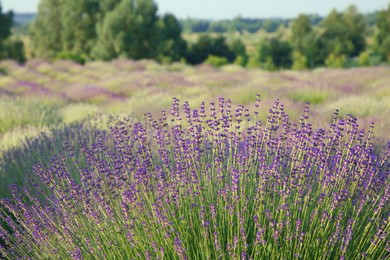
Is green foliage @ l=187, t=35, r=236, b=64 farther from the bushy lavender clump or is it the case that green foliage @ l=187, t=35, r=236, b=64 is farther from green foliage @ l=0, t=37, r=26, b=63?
the bushy lavender clump

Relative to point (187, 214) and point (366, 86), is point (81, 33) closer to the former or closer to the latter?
point (366, 86)

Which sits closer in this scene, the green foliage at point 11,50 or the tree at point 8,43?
the tree at point 8,43

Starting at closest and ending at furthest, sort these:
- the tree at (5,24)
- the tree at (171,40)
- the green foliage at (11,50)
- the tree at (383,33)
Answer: the tree at (5,24)
the green foliage at (11,50)
the tree at (171,40)
the tree at (383,33)

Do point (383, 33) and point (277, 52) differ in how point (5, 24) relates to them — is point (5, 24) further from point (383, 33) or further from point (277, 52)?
point (383, 33)

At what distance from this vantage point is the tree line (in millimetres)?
28109

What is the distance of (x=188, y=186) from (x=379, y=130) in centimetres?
417

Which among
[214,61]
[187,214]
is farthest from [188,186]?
[214,61]

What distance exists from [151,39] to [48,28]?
397 inches

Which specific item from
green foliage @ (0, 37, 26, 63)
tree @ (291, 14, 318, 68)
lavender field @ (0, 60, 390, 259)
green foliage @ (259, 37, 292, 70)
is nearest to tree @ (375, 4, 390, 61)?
tree @ (291, 14, 318, 68)

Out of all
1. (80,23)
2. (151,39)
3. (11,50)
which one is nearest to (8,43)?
(11,50)

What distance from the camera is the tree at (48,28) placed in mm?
34188

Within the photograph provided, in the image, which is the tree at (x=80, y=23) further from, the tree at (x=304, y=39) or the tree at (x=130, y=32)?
the tree at (x=304, y=39)

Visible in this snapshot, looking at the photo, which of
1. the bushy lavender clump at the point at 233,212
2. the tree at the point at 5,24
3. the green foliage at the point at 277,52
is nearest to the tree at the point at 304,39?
the green foliage at the point at 277,52

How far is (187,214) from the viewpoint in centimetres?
256
